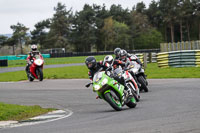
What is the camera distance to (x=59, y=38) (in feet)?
284

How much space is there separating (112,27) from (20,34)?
1943 centimetres

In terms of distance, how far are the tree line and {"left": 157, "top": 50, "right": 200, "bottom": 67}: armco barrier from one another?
2386 inches

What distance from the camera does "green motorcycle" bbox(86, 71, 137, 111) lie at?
29.6 feet

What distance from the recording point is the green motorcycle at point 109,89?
29.6ft

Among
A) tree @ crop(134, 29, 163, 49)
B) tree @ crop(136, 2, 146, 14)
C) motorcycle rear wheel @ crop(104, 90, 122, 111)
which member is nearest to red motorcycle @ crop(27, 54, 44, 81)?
motorcycle rear wheel @ crop(104, 90, 122, 111)

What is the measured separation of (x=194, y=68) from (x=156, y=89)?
840 cm

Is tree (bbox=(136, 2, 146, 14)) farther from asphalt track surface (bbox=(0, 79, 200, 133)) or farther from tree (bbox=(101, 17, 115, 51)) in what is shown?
asphalt track surface (bbox=(0, 79, 200, 133))

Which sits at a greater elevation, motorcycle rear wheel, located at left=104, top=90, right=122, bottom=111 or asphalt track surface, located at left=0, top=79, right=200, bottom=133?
motorcycle rear wheel, located at left=104, top=90, right=122, bottom=111

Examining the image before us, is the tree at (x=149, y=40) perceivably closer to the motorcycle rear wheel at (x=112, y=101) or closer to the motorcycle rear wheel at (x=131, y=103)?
the motorcycle rear wheel at (x=131, y=103)

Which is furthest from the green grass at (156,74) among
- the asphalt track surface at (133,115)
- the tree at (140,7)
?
the tree at (140,7)

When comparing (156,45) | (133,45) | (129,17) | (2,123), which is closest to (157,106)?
(2,123)

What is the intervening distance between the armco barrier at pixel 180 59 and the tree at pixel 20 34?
68979 millimetres

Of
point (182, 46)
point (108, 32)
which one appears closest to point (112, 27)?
point (108, 32)

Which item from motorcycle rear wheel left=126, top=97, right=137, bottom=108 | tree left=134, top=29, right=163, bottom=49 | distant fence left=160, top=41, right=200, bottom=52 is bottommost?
motorcycle rear wheel left=126, top=97, right=137, bottom=108
